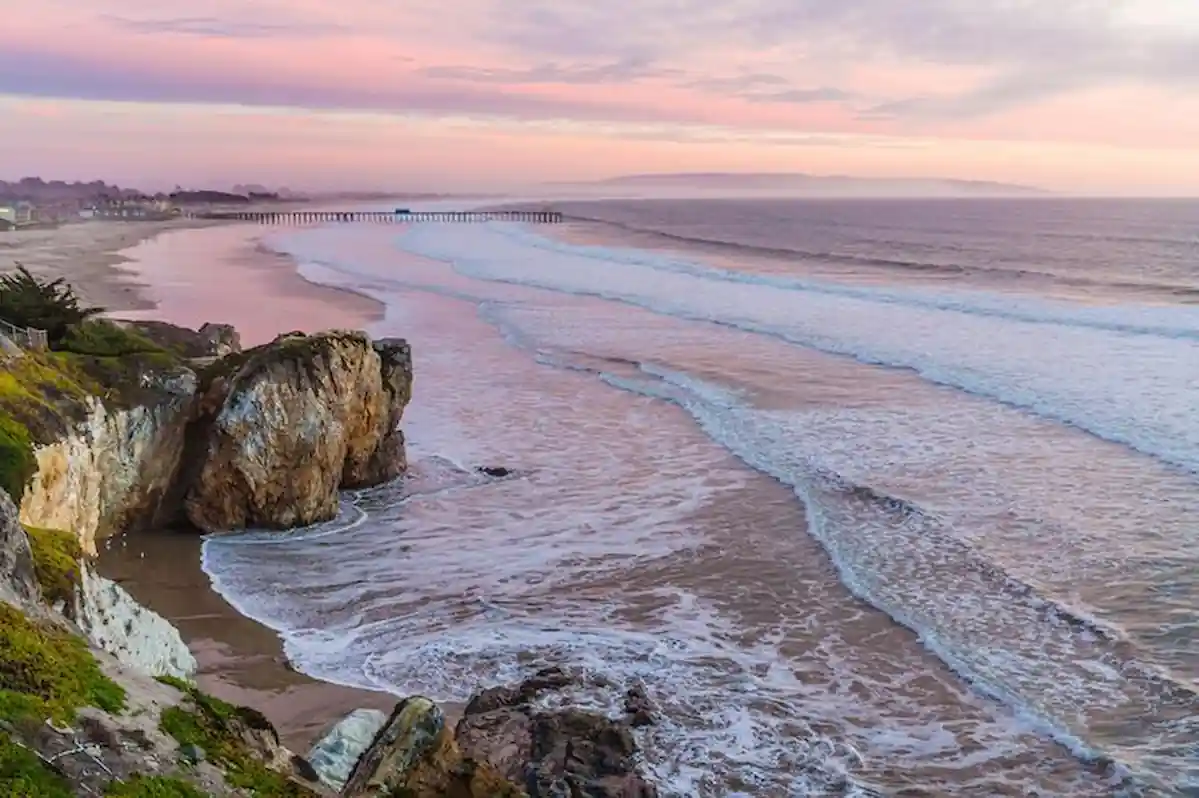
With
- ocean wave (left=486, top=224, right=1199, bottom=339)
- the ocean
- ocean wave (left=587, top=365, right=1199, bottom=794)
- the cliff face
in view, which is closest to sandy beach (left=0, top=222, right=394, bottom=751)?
the ocean

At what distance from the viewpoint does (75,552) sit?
31.2 ft

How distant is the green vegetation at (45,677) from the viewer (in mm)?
5652

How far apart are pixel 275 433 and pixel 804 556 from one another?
7949 mm

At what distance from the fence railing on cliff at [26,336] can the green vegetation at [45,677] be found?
10.2 m

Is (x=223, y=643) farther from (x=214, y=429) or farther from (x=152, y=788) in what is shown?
(x=152, y=788)

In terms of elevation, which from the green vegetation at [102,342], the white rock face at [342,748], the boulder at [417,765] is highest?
the green vegetation at [102,342]

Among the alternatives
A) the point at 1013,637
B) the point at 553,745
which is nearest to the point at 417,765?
the point at 553,745

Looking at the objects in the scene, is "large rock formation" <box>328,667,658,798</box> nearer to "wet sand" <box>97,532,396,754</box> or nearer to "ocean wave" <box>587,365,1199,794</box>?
"wet sand" <box>97,532,396,754</box>

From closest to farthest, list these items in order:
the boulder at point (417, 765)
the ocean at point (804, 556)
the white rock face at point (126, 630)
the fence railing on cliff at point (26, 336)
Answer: the boulder at point (417, 765), the white rock face at point (126, 630), the ocean at point (804, 556), the fence railing on cliff at point (26, 336)

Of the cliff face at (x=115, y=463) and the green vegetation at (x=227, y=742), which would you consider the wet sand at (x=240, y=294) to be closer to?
the cliff face at (x=115, y=463)

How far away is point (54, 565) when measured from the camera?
8797mm

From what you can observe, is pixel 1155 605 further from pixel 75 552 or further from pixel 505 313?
pixel 505 313

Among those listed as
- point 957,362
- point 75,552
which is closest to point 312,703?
point 75,552

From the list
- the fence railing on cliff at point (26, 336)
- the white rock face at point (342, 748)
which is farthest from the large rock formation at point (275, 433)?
the white rock face at point (342, 748)
